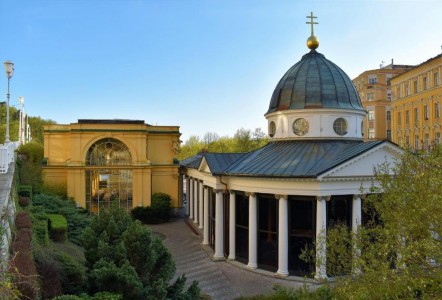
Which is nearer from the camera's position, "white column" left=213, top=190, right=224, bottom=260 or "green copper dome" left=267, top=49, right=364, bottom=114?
"white column" left=213, top=190, right=224, bottom=260

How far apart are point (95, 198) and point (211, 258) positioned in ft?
50.4

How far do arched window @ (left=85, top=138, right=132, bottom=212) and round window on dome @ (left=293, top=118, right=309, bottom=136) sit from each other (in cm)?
1632

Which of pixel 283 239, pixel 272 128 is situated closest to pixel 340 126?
pixel 272 128

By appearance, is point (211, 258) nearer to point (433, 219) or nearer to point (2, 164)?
point (2, 164)

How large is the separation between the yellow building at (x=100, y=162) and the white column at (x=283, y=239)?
1750 centimetres

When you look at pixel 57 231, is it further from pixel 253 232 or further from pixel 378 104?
pixel 378 104

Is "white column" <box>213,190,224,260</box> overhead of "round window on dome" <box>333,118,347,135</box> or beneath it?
beneath

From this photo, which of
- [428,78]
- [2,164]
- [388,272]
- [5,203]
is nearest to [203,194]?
[2,164]

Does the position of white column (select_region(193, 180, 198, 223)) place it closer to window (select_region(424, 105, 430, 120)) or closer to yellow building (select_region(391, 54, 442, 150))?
yellow building (select_region(391, 54, 442, 150))

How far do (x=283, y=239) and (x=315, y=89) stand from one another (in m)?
9.23

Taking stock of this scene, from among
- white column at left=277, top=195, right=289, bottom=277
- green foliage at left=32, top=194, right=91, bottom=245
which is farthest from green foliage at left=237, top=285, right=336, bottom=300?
green foliage at left=32, top=194, right=91, bottom=245

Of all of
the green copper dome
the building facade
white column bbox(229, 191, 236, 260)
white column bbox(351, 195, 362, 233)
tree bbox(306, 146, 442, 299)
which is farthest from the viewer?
the green copper dome

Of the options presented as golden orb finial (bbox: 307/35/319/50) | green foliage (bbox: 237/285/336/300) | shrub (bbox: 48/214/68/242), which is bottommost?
green foliage (bbox: 237/285/336/300)

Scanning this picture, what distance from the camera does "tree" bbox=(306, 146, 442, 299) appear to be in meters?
6.53
